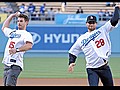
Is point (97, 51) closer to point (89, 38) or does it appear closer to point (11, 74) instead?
point (89, 38)

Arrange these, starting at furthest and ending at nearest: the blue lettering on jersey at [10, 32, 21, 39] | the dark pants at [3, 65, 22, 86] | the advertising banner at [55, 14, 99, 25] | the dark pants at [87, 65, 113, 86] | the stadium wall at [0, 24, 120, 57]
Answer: the advertising banner at [55, 14, 99, 25] → the stadium wall at [0, 24, 120, 57] → the dark pants at [87, 65, 113, 86] → the blue lettering on jersey at [10, 32, 21, 39] → the dark pants at [3, 65, 22, 86]

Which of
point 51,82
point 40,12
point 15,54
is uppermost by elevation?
point 40,12

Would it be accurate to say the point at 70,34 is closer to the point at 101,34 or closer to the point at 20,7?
the point at 20,7

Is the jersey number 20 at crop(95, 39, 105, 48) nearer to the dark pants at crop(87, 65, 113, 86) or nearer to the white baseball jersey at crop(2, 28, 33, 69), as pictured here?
the dark pants at crop(87, 65, 113, 86)

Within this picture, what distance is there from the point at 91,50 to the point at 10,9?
22309mm

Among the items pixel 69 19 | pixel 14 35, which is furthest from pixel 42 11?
pixel 14 35

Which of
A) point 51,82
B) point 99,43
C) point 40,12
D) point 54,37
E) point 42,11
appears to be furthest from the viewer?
point 42,11

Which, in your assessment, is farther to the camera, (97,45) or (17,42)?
(97,45)

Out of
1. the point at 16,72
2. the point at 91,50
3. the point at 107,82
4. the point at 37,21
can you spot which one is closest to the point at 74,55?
the point at 91,50

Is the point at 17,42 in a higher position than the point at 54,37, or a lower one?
higher

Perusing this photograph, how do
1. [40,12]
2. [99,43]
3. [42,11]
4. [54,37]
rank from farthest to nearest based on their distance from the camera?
[42,11] < [40,12] < [54,37] < [99,43]

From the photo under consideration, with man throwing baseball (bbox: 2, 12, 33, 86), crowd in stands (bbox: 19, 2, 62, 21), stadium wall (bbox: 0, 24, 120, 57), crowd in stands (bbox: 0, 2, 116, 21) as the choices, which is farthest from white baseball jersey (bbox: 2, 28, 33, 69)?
crowd in stands (bbox: 19, 2, 62, 21)

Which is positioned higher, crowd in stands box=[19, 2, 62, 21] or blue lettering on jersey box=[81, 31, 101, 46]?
crowd in stands box=[19, 2, 62, 21]

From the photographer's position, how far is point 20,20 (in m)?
6.07
